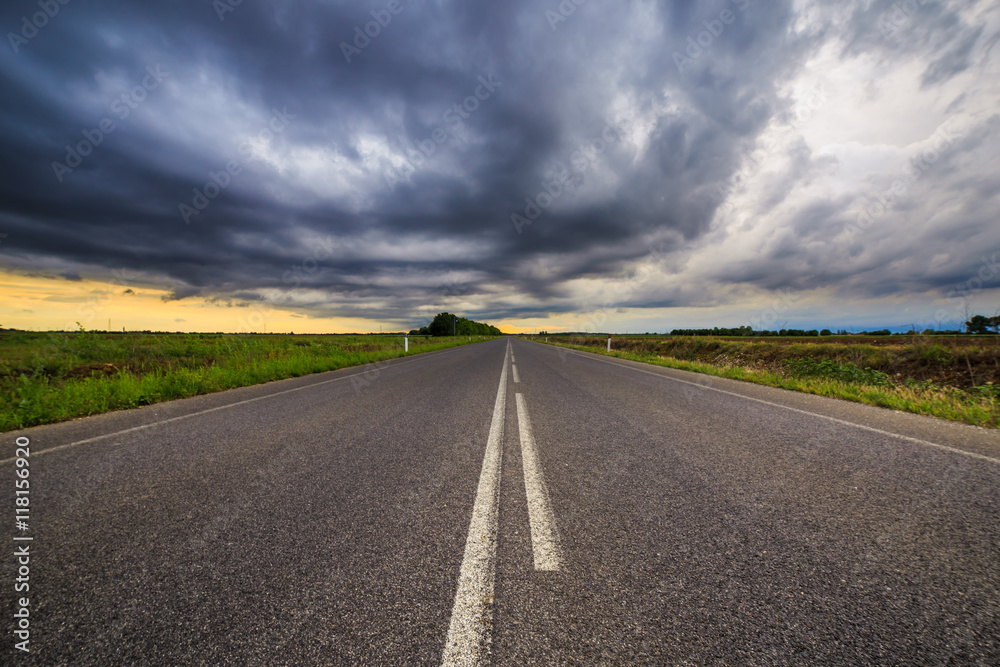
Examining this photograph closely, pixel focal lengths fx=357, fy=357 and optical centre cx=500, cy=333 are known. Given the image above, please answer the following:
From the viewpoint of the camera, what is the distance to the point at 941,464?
3.10 metres

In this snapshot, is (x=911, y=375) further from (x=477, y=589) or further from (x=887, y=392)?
(x=477, y=589)

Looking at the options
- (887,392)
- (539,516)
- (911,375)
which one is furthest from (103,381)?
(911,375)

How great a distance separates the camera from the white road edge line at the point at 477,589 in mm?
1249

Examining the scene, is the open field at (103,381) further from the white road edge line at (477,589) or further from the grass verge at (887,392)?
the grass verge at (887,392)

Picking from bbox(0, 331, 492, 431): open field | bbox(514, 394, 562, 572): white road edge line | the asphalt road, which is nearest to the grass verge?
the asphalt road

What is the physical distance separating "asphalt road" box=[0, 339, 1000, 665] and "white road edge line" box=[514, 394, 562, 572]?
0.01 metres

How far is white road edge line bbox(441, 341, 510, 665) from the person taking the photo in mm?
1249

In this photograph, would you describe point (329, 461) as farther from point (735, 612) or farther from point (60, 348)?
point (60, 348)

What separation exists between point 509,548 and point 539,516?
402 mm

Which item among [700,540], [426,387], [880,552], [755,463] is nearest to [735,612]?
[700,540]

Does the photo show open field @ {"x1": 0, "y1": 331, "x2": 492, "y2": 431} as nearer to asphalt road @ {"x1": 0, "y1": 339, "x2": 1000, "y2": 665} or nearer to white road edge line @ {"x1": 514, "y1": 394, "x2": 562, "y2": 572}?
Answer: asphalt road @ {"x1": 0, "y1": 339, "x2": 1000, "y2": 665}

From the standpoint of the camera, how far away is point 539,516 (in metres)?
2.24

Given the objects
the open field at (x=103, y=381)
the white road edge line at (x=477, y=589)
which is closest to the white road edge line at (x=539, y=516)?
the white road edge line at (x=477, y=589)

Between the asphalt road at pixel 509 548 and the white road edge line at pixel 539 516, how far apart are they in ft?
0.05
